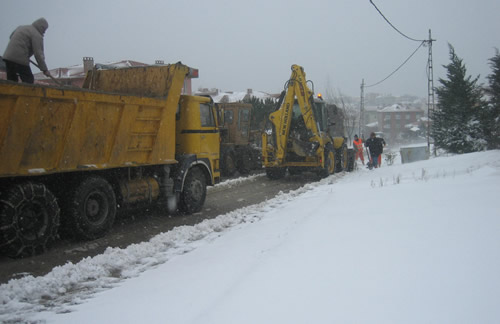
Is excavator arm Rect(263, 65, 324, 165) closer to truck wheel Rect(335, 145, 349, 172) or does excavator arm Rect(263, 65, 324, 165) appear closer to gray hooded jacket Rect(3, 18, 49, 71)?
truck wheel Rect(335, 145, 349, 172)

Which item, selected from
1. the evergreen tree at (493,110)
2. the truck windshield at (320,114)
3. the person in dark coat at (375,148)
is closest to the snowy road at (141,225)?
the truck windshield at (320,114)

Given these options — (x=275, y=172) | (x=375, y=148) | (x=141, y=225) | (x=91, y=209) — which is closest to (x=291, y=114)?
Answer: (x=275, y=172)

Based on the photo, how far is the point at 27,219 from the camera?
5.37 meters

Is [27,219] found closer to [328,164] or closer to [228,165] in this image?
[228,165]

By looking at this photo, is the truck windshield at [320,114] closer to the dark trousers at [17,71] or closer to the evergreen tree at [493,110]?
the evergreen tree at [493,110]

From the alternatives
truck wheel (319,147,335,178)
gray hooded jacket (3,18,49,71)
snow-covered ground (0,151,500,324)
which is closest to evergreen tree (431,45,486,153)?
truck wheel (319,147,335,178)

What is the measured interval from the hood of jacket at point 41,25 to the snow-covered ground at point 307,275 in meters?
3.95

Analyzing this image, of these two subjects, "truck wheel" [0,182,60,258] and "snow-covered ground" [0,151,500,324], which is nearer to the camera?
"snow-covered ground" [0,151,500,324]

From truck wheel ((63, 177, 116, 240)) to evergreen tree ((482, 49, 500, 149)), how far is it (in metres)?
17.6

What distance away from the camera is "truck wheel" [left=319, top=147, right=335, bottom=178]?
13936 mm

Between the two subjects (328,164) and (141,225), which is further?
(328,164)

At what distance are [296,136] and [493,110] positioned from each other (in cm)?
1047

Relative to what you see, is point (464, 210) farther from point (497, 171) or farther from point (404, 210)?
point (497, 171)

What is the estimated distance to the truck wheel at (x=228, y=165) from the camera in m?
15.1
